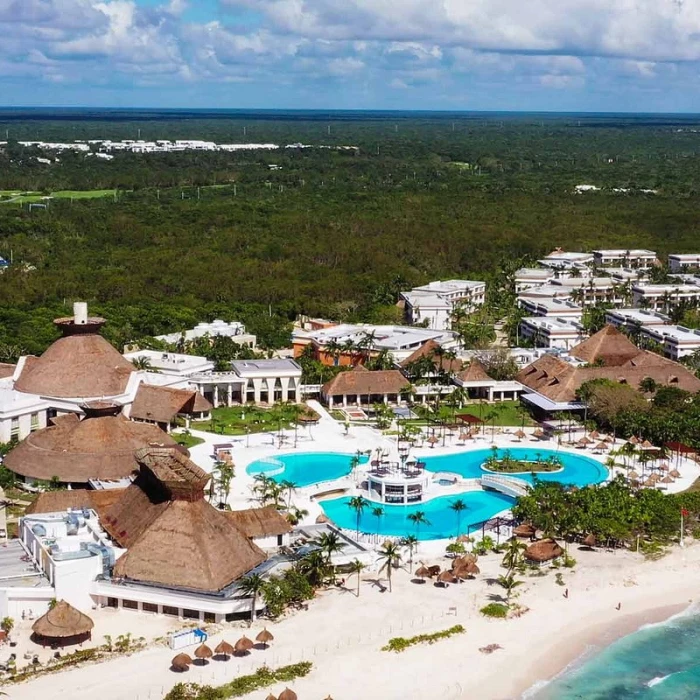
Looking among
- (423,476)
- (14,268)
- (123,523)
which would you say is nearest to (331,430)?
(423,476)

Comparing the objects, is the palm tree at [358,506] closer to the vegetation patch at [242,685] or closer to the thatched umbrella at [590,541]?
the thatched umbrella at [590,541]

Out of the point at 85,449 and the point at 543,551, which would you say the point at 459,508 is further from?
the point at 85,449

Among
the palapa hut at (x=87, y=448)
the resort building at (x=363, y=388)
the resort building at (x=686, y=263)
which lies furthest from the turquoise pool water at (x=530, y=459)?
the resort building at (x=686, y=263)

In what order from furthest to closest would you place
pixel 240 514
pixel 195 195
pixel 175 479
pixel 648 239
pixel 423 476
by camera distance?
pixel 195 195 < pixel 648 239 < pixel 423 476 < pixel 240 514 < pixel 175 479

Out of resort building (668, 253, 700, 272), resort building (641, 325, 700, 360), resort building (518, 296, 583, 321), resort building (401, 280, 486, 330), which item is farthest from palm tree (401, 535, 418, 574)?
A: resort building (668, 253, 700, 272)

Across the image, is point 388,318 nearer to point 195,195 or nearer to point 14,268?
point 14,268
